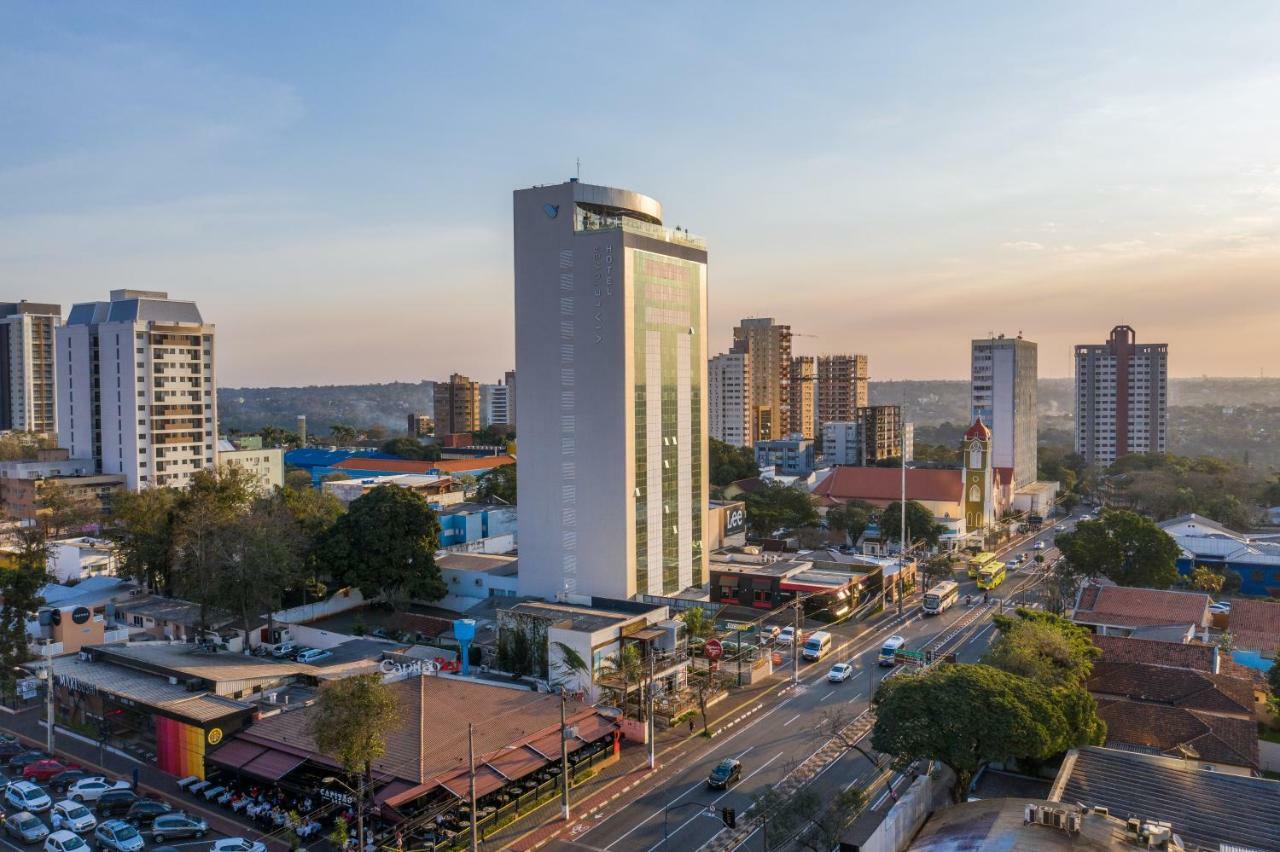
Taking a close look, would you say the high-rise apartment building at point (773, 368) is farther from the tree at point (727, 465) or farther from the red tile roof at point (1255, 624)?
the red tile roof at point (1255, 624)

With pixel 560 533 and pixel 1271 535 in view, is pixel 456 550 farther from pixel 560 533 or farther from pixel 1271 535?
pixel 1271 535

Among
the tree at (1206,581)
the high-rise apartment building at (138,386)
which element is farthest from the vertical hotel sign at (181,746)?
the high-rise apartment building at (138,386)

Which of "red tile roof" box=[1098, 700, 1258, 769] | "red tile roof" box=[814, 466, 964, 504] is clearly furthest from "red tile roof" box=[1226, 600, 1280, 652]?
"red tile roof" box=[814, 466, 964, 504]

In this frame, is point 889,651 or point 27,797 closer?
point 27,797

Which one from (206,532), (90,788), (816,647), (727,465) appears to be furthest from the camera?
(727,465)

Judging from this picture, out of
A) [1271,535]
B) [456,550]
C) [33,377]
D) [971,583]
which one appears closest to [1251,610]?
[971,583]

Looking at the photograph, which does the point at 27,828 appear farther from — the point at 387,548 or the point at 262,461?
the point at 262,461

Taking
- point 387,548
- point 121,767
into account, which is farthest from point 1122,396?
point 121,767
